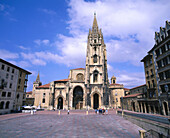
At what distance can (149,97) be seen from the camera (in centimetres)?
2767

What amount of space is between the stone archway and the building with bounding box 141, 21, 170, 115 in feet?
76.8

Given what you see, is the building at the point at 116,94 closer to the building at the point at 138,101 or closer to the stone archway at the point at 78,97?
the building at the point at 138,101

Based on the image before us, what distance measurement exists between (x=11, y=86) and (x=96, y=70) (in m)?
29.6

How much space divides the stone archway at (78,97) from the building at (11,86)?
1866cm

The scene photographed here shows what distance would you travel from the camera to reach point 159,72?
24406 mm

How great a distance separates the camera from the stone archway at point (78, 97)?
139 feet

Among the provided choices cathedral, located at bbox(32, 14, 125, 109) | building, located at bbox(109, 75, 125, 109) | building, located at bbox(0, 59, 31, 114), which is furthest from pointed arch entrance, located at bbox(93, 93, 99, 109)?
building, located at bbox(0, 59, 31, 114)

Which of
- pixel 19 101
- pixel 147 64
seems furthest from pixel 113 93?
pixel 19 101

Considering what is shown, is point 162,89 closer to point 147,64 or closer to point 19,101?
point 147,64

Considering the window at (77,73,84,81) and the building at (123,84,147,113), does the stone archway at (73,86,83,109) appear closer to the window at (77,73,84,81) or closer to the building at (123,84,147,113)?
the window at (77,73,84,81)

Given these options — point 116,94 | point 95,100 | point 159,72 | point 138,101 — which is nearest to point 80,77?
point 95,100

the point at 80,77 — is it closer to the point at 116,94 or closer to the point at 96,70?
the point at 96,70

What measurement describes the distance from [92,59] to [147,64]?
21.9 m

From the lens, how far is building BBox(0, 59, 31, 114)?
93.3 feet
